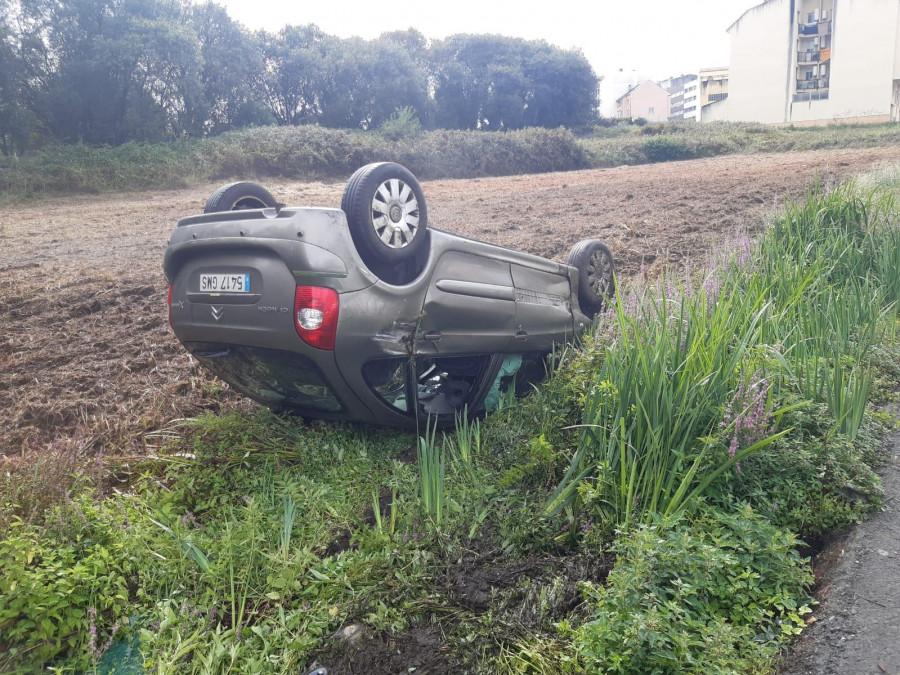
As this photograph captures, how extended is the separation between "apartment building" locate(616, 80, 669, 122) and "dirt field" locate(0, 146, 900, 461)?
94640 millimetres

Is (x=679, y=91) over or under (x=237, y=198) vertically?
over

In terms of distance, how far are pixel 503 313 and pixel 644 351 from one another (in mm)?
1440

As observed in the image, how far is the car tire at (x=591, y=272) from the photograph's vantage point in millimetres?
5586

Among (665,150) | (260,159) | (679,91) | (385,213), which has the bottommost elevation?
(385,213)

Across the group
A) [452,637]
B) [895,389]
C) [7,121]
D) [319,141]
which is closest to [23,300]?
[452,637]

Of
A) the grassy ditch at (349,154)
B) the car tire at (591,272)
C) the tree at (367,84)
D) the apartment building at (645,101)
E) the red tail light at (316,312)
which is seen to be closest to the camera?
the red tail light at (316,312)

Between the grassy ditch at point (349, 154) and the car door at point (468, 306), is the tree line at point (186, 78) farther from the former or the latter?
the car door at point (468, 306)

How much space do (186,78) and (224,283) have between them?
75.6 ft

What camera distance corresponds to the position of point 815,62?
4978 cm

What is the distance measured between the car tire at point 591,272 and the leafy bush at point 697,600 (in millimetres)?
3038

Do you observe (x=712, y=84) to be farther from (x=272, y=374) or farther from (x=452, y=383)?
(x=272, y=374)

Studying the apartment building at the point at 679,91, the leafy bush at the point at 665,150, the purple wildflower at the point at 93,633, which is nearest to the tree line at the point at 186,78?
the leafy bush at the point at 665,150

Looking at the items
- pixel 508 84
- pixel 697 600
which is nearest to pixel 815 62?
pixel 508 84

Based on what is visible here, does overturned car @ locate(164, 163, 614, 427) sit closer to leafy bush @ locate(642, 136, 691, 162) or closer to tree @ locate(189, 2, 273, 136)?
tree @ locate(189, 2, 273, 136)
